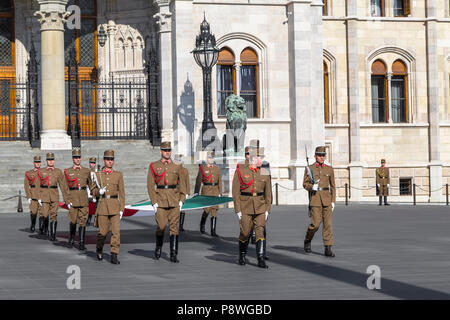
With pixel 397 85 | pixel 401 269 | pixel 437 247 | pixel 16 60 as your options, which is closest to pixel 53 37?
pixel 16 60

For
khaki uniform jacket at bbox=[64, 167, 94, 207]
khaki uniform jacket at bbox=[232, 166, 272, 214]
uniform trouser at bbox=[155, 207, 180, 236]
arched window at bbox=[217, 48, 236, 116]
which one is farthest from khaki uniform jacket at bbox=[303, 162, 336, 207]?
arched window at bbox=[217, 48, 236, 116]

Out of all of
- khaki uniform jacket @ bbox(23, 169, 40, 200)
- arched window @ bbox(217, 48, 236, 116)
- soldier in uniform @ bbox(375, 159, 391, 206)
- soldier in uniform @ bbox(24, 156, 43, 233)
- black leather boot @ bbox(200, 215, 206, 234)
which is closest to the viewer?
black leather boot @ bbox(200, 215, 206, 234)

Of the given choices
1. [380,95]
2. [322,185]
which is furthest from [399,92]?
[322,185]

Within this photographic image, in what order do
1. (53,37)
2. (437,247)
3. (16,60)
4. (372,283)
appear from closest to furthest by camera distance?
(372,283), (437,247), (53,37), (16,60)

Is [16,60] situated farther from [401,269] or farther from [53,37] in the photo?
[401,269]

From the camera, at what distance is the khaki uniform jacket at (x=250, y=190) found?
1303 cm

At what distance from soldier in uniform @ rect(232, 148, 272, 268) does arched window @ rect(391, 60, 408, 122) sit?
81.4 ft

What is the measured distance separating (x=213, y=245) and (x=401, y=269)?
4.65 m

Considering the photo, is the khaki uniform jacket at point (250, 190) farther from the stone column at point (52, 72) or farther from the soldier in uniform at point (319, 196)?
the stone column at point (52, 72)

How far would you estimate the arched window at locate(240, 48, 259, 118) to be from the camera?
32.4m

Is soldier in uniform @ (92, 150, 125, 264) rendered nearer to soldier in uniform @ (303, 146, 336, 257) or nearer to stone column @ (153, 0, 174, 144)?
soldier in uniform @ (303, 146, 336, 257)

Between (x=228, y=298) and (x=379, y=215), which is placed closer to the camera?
(x=228, y=298)
